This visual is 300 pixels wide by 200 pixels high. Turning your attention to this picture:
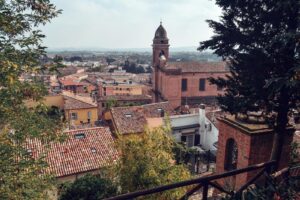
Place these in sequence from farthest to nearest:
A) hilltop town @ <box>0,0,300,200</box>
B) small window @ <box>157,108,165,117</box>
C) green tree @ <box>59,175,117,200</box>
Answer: small window @ <box>157,108,165,117</box> < green tree @ <box>59,175,117,200</box> < hilltop town @ <box>0,0,300,200</box>

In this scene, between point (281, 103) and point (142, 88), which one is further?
point (142, 88)

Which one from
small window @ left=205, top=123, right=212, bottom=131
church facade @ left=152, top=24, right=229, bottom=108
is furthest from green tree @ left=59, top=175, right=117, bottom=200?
church facade @ left=152, top=24, right=229, bottom=108

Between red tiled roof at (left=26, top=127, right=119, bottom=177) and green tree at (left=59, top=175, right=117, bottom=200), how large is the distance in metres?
2.74

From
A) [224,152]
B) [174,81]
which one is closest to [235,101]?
[224,152]

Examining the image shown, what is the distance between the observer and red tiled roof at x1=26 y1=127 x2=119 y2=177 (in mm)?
17031

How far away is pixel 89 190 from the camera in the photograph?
13.0 metres

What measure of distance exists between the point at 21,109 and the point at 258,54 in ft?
20.9

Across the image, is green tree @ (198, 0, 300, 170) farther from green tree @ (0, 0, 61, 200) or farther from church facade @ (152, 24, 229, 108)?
church facade @ (152, 24, 229, 108)

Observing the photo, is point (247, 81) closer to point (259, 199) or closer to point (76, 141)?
point (259, 199)

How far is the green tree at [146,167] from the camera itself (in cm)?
1175

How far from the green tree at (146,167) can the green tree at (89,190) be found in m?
1.04

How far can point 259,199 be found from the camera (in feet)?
13.1

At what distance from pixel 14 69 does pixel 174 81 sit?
3751 cm

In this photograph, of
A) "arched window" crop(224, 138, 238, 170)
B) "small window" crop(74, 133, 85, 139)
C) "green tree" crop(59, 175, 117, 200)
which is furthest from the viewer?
"small window" crop(74, 133, 85, 139)
